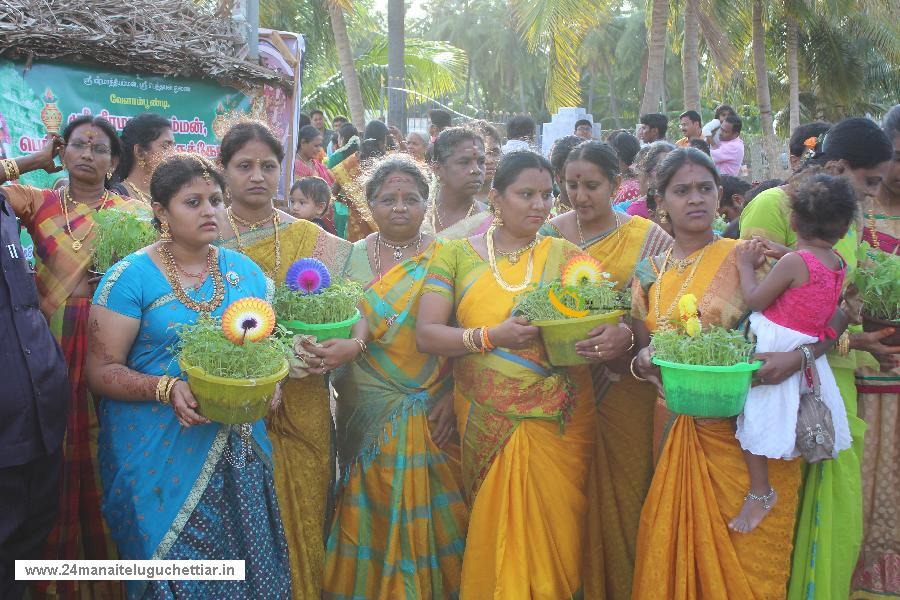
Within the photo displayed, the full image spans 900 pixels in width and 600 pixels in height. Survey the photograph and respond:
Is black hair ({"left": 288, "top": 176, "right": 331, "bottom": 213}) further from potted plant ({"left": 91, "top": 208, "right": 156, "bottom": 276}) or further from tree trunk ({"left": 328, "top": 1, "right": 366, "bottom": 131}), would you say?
tree trunk ({"left": 328, "top": 1, "right": 366, "bottom": 131})

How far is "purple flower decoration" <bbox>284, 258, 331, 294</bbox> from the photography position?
3498 mm

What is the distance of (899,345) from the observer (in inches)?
139

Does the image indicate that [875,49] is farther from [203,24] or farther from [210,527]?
[210,527]

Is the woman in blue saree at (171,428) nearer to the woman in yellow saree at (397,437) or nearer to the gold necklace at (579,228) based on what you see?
the woman in yellow saree at (397,437)

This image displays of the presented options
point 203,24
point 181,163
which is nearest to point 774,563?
point 181,163

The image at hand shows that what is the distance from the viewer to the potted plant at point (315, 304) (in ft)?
11.2

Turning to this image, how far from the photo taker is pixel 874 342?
11.6ft

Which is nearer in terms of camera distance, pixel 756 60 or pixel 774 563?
pixel 774 563

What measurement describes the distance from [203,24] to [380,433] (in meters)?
4.71

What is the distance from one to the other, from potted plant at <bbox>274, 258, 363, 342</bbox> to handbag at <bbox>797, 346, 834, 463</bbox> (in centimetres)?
184

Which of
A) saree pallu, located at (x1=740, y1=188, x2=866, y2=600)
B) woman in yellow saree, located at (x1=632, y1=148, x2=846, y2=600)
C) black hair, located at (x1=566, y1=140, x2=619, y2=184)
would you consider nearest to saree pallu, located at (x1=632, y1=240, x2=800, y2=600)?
woman in yellow saree, located at (x1=632, y1=148, x2=846, y2=600)

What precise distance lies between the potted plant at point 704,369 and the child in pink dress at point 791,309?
0.16 meters

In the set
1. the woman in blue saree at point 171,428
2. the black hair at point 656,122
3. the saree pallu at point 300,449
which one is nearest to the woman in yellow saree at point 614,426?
the saree pallu at point 300,449

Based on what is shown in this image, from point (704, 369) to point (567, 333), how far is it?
547 millimetres
